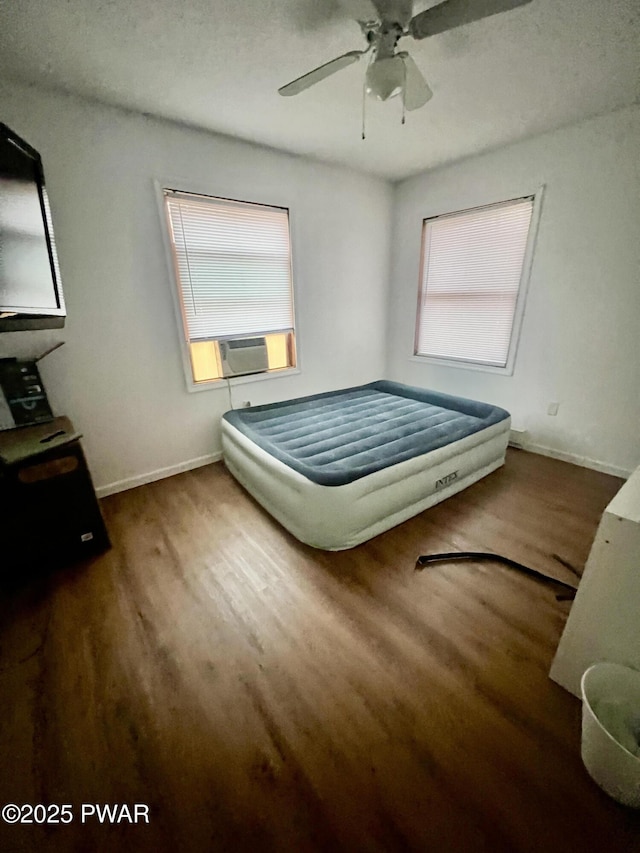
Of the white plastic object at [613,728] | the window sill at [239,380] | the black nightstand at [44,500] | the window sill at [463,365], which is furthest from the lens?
the window sill at [463,365]

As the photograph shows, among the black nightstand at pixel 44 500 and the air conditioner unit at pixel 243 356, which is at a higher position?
the air conditioner unit at pixel 243 356

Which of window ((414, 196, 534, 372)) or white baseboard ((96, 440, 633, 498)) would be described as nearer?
white baseboard ((96, 440, 633, 498))

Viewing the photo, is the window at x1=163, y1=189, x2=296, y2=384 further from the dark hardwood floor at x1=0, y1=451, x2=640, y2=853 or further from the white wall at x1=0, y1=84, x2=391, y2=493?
the dark hardwood floor at x1=0, y1=451, x2=640, y2=853

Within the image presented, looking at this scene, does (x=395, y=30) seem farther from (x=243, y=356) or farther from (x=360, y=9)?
(x=243, y=356)

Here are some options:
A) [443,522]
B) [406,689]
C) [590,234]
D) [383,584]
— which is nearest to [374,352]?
[590,234]

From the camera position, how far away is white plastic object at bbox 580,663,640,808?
34.5 inches

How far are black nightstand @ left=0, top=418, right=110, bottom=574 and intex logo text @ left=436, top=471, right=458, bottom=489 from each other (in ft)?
7.08

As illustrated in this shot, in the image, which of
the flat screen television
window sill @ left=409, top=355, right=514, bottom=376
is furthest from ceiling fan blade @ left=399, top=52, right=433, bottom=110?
window sill @ left=409, top=355, right=514, bottom=376

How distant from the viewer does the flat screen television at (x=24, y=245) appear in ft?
4.75

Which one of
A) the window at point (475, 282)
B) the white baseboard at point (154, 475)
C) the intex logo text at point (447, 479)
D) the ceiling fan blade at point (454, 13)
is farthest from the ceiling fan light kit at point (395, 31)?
the white baseboard at point (154, 475)

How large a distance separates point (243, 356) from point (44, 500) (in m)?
1.80

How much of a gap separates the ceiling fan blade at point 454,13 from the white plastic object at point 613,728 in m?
2.20

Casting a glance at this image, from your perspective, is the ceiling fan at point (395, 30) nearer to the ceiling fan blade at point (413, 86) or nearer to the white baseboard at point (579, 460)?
the ceiling fan blade at point (413, 86)

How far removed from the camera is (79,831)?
918 millimetres
